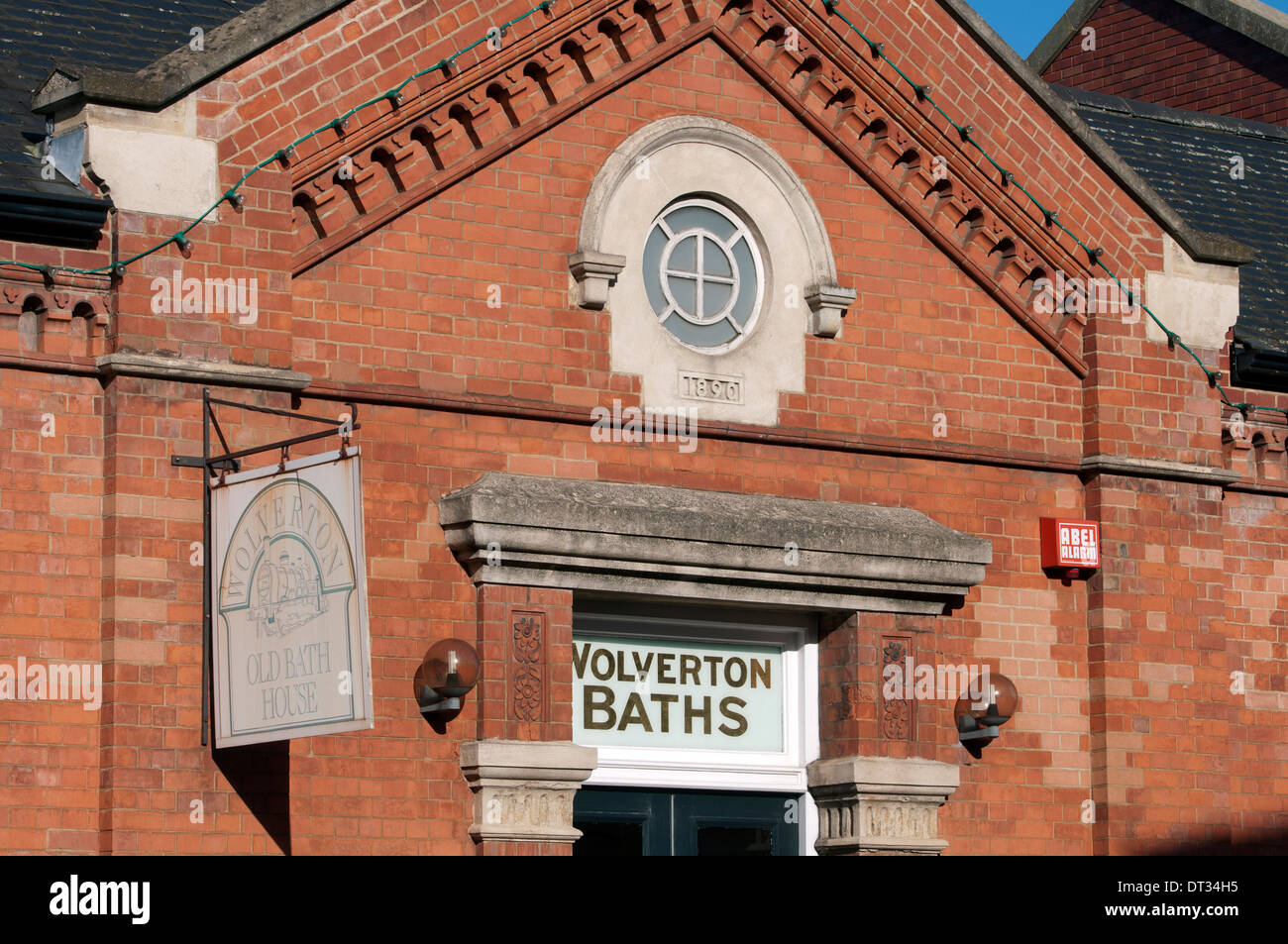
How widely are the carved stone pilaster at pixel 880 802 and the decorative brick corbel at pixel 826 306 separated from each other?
2.91m

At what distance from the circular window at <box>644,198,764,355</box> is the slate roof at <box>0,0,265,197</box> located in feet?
11.2

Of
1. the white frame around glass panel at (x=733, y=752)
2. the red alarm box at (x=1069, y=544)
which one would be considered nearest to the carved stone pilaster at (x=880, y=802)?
the white frame around glass panel at (x=733, y=752)

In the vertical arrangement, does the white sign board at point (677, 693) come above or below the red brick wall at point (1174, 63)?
below

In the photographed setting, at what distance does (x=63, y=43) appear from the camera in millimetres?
14047

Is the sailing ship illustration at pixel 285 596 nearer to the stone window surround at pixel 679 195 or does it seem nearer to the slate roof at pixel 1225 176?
the stone window surround at pixel 679 195

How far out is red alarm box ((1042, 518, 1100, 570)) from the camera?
50.3ft

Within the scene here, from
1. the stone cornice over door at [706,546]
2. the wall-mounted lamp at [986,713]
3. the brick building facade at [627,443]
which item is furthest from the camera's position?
the wall-mounted lamp at [986,713]

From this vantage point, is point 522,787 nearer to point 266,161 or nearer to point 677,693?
point 677,693

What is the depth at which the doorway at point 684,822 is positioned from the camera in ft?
45.9

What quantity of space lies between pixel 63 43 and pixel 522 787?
5.66 meters

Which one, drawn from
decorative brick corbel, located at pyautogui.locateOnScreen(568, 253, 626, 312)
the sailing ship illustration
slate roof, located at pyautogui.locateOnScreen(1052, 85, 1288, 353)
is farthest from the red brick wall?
the sailing ship illustration

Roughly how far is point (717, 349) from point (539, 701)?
281cm

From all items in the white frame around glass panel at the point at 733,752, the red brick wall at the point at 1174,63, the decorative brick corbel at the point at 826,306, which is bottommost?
the white frame around glass panel at the point at 733,752

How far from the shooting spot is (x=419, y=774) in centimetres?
1292
